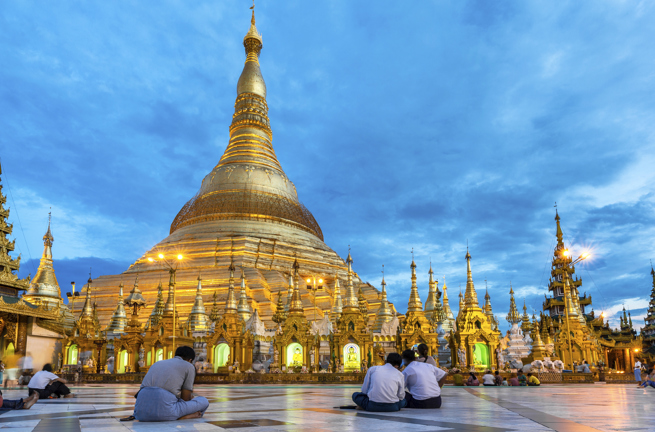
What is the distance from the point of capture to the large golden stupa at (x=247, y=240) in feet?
159

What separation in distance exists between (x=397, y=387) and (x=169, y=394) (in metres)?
3.25

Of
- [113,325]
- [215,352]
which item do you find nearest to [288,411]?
[215,352]

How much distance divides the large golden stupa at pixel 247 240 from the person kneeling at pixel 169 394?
3621 centimetres

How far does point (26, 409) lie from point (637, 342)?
6977 cm

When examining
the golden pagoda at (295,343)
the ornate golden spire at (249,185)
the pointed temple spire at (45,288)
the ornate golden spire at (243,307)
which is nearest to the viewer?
the golden pagoda at (295,343)

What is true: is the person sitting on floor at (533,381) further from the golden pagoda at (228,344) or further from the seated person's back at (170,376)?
the golden pagoda at (228,344)

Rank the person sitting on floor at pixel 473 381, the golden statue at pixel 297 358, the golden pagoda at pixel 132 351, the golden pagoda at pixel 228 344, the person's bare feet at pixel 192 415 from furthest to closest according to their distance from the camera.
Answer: the golden pagoda at pixel 132 351 < the golden pagoda at pixel 228 344 < the golden statue at pixel 297 358 < the person sitting on floor at pixel 473 381 < the person's bare feet at pixel 192 415

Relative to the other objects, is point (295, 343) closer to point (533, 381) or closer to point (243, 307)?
point (243, 307)

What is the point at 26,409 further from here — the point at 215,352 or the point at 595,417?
the point at 215,352

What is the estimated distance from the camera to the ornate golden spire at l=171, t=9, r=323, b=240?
59.0 meters

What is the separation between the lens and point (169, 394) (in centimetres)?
694

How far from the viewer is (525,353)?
123 feet

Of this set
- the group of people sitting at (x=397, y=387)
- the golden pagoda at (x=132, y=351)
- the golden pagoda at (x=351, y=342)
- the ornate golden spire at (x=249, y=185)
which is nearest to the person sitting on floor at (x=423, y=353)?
the group of people sitting at (x=397, y=387)

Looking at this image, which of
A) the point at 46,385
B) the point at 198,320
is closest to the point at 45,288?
the point at 198,320
